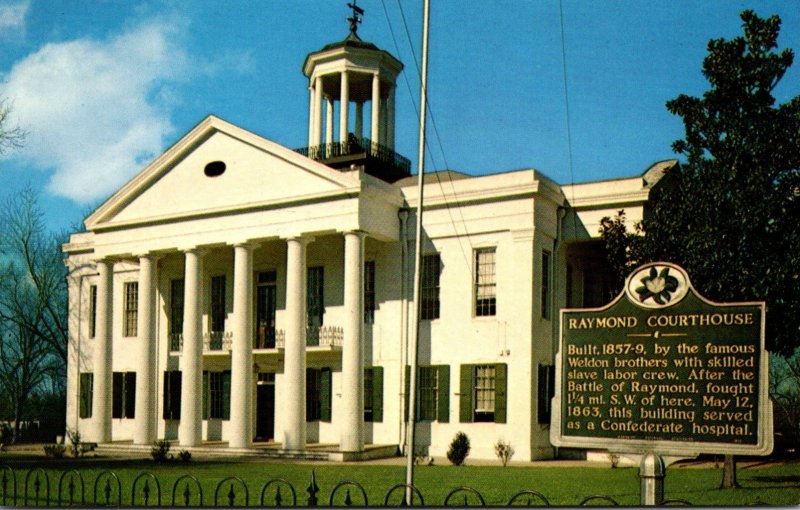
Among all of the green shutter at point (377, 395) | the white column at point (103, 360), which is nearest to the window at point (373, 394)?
the green shutter at point (377, 395)

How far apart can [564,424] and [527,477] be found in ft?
32.8

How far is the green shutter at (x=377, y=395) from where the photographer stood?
1014 inches

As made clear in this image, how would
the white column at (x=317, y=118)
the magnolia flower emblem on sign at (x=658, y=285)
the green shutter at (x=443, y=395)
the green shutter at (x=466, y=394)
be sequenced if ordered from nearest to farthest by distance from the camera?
the magnolia flower emblem on sign at (x=658, y=285), the green shutter at (x=466, y=394), the green shutter at (x=443, y=395), the white column at (x=317, y=118)

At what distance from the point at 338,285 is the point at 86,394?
39.3 feet

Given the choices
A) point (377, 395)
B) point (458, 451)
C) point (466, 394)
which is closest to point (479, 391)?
point (466, 394)

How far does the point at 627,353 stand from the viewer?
8789 millimetres

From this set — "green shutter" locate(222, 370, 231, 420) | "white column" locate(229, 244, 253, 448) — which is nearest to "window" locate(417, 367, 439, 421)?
"white column" locate(229, 244, 253, 448)

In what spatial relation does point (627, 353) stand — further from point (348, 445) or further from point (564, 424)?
point (348, 445)

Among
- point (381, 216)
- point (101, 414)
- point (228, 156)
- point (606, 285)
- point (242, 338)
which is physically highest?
point (228, 156)

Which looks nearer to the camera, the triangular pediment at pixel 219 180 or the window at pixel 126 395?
the triangular pediment at pixel 219 180

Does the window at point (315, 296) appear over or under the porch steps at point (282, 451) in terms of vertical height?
over

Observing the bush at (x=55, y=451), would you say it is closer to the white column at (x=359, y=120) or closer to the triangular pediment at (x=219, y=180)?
the triangular pediment at (x=219, y=180)

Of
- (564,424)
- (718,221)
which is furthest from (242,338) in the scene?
(564,424)

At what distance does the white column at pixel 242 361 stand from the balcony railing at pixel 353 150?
6.16m
